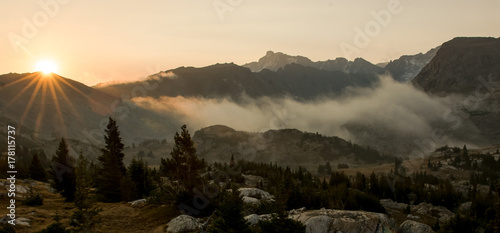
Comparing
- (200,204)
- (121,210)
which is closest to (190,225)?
(200,204)

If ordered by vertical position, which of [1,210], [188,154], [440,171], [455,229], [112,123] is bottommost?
[440,171]

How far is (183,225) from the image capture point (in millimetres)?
31422

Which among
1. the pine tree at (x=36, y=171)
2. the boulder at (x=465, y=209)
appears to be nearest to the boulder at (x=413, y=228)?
the boulder at (x=465, y=209)

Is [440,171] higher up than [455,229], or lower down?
lower down

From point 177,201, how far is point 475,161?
209 metres

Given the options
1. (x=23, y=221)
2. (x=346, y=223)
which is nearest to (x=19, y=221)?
(x=23, y=221)

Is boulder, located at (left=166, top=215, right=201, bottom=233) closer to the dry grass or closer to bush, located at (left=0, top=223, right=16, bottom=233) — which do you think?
the dry grass

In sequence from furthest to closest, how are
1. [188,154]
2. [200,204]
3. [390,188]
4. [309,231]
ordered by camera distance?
[390,188], [188,154], [200,204], [309,231]

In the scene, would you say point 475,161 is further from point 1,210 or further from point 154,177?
point 1,210

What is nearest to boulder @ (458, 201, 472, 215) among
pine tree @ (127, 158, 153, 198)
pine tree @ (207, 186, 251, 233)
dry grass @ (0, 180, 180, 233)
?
pine tree @ (207, 186, 251, 233)

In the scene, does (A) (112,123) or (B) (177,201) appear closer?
(B) (177,201)

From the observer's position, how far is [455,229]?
90.0 ft

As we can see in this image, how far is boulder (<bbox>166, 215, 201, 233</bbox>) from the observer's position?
31109 mm

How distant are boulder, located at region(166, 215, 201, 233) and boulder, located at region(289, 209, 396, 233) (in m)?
10.2
